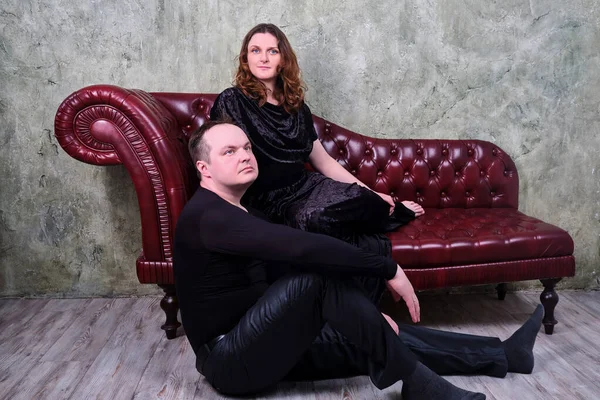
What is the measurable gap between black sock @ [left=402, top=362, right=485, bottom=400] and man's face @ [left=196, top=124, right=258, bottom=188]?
845 millimetres

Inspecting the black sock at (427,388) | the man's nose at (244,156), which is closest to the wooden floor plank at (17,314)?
the man's nose at (244,156)

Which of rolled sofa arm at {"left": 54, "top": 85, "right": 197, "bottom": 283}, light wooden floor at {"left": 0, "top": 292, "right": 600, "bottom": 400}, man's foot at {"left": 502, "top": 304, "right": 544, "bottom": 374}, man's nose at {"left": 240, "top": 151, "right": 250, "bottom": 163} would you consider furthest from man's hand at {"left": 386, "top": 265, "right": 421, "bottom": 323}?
rolled sofa arm at {"left": 54, "top": 85, "right": 197, "bottom": 283}

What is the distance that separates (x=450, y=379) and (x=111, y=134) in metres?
1.71

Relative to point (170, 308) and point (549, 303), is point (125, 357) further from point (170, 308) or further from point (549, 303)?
point (549, 303)

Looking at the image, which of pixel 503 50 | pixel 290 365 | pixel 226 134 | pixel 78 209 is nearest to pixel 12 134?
pixel 78 209

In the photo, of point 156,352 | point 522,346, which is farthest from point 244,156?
point 522,346

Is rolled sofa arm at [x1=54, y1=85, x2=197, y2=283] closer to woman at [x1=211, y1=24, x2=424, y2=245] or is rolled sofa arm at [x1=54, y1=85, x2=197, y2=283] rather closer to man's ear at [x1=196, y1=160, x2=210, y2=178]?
woman at [x1=211, y1=24, x2=424, y2=245]

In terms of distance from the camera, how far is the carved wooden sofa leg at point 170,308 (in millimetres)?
2557

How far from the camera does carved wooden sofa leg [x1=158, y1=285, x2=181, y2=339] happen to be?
2.56 m

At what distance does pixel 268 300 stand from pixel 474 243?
115 centimetres

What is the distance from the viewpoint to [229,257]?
187cm

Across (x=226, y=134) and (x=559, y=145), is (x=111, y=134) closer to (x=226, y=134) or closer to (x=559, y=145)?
(x=226, y=134)

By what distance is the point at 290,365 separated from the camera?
183cm

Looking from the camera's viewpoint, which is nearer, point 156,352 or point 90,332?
point 156,352
